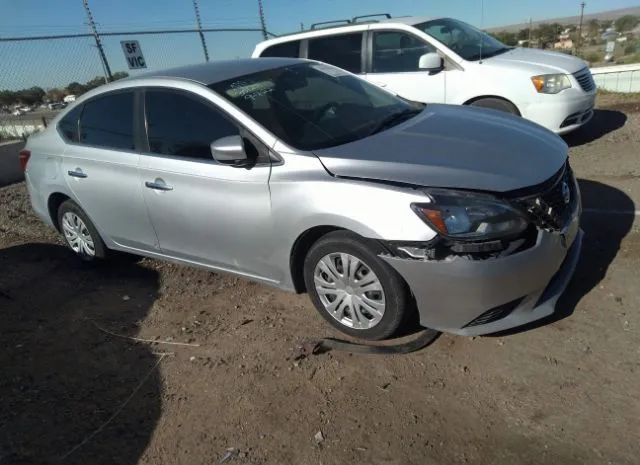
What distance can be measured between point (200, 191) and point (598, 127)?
6363mm

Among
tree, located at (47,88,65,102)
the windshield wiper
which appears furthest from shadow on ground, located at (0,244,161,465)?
tree, located at (47,88,65,102)

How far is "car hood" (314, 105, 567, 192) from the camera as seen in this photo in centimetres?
287

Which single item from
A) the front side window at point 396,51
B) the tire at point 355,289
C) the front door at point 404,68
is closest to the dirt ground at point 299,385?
the tire at point 355,289

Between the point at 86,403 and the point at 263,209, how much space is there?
1.57 meters

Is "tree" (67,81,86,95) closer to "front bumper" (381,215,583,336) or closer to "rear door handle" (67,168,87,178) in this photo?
"rear door handle" (67,168,87,178)

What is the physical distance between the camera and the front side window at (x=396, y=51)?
696 cm

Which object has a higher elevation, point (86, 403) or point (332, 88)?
point (332, 88)

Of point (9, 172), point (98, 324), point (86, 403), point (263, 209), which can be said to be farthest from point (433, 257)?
point (9, 172)

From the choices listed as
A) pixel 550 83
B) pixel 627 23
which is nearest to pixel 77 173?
pixel 550 83

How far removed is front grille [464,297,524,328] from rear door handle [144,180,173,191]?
2.25 m

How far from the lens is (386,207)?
283 cm

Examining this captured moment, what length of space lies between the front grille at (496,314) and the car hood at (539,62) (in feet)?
14.6

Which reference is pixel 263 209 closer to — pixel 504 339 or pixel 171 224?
pixel 171 224

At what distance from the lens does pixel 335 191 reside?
3006mm
